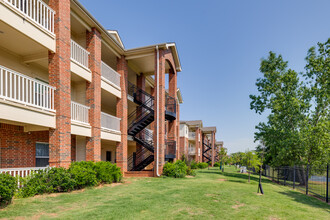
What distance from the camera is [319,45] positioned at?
70.6 ft

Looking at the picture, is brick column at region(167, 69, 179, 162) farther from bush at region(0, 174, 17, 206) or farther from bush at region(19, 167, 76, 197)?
bush at region(0, 174, 17, 206)

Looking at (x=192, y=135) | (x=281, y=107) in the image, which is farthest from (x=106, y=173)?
(x=192, y=135)

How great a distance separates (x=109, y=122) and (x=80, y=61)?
16.4 ft

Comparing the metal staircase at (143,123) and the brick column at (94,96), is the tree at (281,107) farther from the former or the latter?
the brick column at (94,96)

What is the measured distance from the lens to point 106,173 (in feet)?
40.3

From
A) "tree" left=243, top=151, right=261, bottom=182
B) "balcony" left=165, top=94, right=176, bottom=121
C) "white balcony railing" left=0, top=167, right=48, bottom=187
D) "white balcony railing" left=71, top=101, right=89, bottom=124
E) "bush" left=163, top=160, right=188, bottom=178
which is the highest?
"balcony" left=165, top=94, right=176, bottom=121

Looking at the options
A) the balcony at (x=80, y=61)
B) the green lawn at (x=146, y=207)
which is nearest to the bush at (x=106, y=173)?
the green lawn at (x=146, y=207)

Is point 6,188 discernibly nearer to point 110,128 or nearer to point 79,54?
point 79,54

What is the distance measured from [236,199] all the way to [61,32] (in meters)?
11.6

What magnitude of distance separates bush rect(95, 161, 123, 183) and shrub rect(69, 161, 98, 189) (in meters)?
0.44

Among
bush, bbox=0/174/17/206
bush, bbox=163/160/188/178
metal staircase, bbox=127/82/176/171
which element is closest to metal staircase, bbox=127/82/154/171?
metal staircase, bbox=127/82/176/171

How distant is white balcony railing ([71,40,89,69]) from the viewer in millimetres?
12502

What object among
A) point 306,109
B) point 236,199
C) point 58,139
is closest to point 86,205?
point 58,139

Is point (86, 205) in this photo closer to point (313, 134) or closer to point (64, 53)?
point (64, 53)
